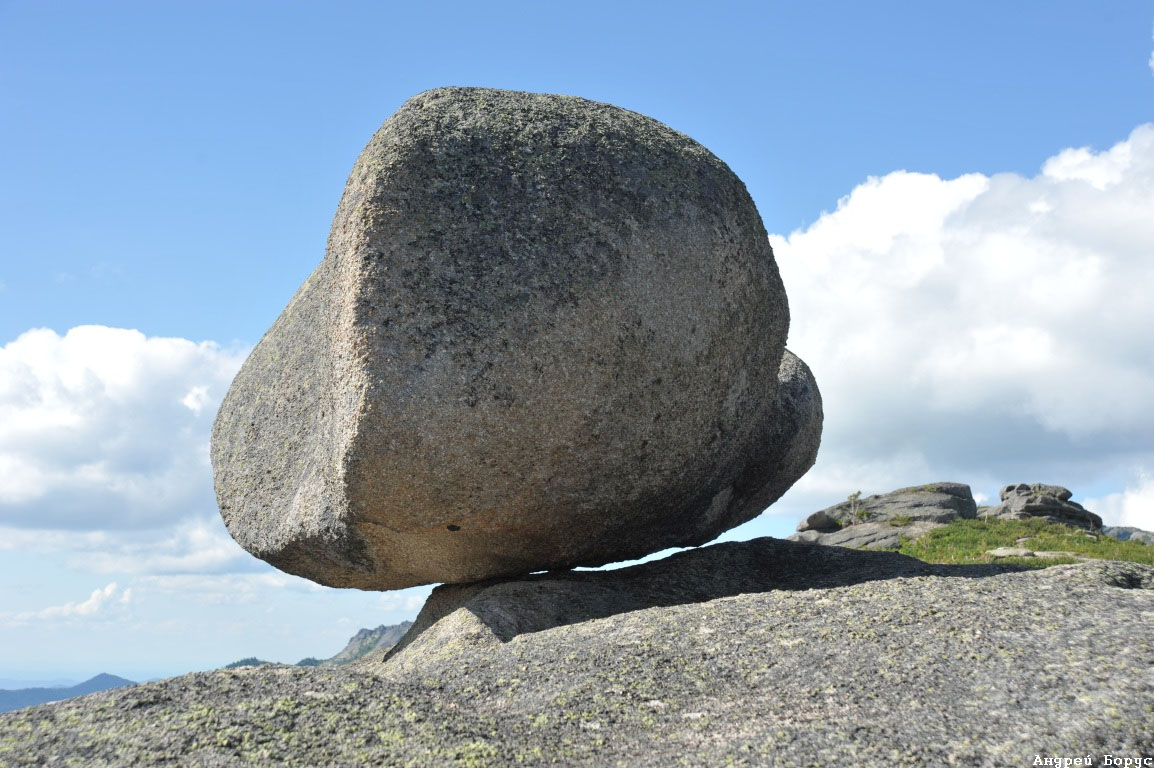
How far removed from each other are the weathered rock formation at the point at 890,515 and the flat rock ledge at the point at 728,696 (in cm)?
1905

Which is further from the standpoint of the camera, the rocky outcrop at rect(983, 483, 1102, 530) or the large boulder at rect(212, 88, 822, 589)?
the rocky outcrop at rect(983, 483, 1102, 530)

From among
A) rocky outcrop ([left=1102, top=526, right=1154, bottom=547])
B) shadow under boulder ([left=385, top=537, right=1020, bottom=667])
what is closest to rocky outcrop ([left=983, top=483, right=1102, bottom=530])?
rocky outcrop ([left=1102, top=526, right=1154, bottom=547])

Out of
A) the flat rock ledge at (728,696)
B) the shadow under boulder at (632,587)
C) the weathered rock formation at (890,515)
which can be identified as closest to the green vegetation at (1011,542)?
the weathered rock formation at (890,515)

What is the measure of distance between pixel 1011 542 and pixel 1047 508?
666 centimetres

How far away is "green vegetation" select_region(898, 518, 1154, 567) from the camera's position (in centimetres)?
2172

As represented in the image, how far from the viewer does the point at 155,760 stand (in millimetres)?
5047

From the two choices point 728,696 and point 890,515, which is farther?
point 890,515

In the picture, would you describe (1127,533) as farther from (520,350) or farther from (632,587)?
(520,350)

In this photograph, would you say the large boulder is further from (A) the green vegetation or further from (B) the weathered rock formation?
(B) the weathered rock formation

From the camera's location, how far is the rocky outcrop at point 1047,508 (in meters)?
29.3

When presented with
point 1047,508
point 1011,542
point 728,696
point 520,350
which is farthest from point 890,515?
point 728,696

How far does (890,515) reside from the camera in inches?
1121

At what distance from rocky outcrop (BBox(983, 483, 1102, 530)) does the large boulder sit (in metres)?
22.5

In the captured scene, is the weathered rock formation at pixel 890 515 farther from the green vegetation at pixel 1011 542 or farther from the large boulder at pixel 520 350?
the large boulder at pixel 520 350
